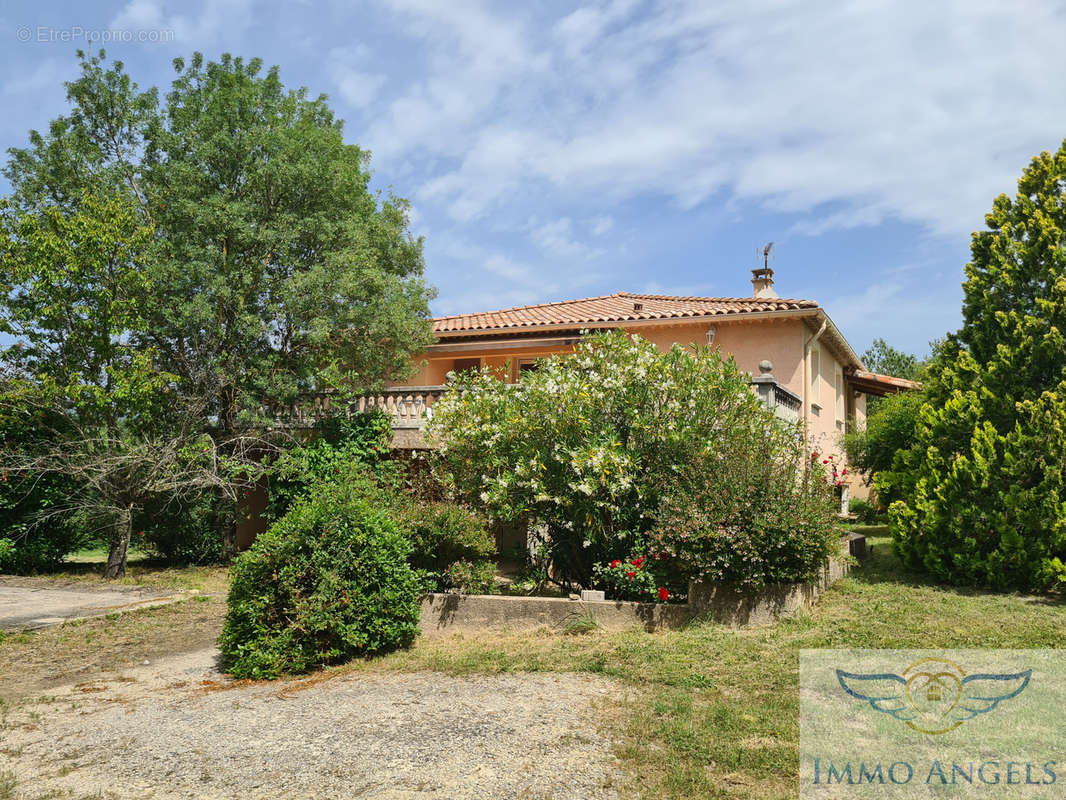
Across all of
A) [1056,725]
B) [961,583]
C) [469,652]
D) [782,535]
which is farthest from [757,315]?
[1056,725]

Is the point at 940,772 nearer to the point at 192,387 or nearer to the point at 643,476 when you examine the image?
the point at 643,476

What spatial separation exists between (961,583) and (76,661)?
34.3 ft

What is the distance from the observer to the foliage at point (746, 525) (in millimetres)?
7719

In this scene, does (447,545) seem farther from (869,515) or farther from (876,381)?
(876,381)

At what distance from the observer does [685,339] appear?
16.8m

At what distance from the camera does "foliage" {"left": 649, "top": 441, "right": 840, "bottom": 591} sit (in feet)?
25.3

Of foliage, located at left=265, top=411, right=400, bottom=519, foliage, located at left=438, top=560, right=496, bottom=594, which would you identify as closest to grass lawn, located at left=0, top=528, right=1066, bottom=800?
foliage, located at left=438, top=560, right=496, bottom=594

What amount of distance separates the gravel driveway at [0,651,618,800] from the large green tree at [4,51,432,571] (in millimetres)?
7870

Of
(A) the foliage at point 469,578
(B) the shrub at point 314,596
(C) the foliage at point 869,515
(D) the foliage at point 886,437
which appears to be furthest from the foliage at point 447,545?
(C) the foliage at point 869,515

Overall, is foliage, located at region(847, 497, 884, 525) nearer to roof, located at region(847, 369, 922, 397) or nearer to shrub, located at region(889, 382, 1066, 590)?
roof, located at region(847, 369, 922, 397)

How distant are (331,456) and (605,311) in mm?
7661

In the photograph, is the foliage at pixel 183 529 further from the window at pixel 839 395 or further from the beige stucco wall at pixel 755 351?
the window at pixel 839 395

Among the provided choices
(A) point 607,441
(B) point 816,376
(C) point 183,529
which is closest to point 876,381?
(B) point 816,376

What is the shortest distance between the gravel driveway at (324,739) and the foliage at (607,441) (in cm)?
279
